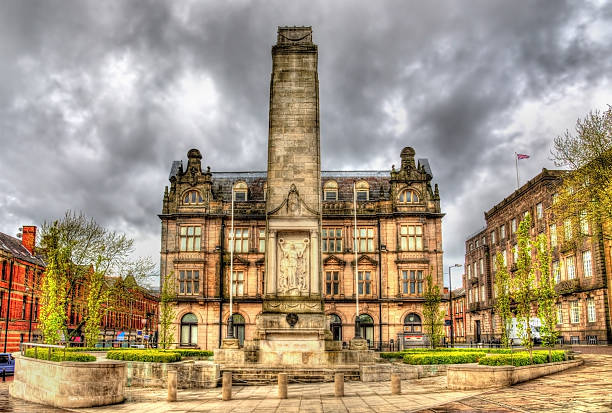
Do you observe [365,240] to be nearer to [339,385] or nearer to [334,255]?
[334,255]

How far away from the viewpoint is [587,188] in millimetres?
35406

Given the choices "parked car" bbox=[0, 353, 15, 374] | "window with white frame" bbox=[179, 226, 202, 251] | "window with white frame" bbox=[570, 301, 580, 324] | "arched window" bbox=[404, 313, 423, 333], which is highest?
"window with white frame" bbox=[179, 226, 202, 251]

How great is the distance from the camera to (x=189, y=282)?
57719mm

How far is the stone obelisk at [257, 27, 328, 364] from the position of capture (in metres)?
30.0

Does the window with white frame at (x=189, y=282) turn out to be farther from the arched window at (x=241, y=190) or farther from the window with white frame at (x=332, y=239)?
the window with white frame at (x=332, y=239)

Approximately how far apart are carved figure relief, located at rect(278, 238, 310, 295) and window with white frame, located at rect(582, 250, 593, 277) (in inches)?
1228

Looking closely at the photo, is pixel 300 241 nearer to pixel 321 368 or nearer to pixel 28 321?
pixel 321 368

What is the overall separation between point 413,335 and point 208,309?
2009 cm

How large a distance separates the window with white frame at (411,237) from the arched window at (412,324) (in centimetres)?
656

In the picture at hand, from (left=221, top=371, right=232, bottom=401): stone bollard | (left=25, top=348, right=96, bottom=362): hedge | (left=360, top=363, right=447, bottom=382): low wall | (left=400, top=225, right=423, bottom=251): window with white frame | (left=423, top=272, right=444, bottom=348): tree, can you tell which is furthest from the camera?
(left=400, top=225, right=423, bottom=251): window with white frame

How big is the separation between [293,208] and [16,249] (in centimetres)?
4625

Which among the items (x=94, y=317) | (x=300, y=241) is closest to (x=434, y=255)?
(x=300, y=241)

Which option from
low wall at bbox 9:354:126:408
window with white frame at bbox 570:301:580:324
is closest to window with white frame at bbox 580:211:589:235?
window with white frame at bbox 570:301:580:324

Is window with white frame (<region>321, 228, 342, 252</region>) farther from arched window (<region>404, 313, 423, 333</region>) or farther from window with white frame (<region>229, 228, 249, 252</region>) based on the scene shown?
arched window (<region>404, 313, 423, 333</region>)
